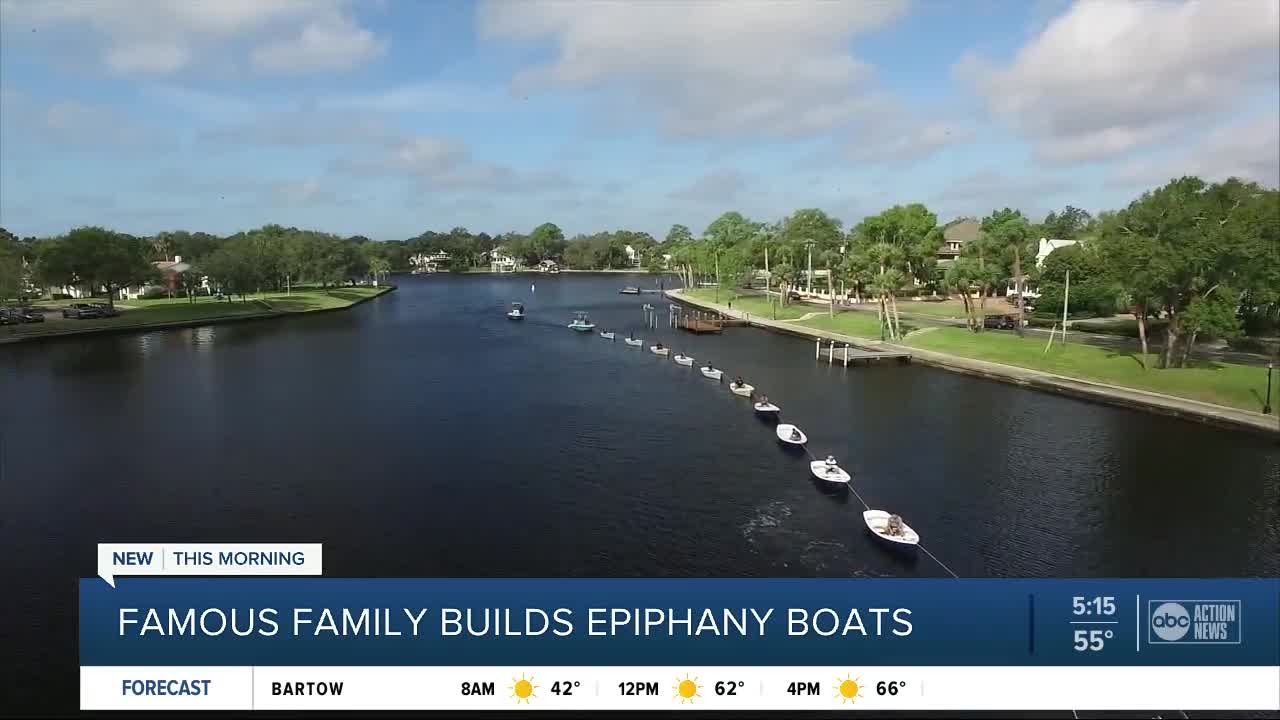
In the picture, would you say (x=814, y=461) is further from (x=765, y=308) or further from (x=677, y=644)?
(x=765, y=308)

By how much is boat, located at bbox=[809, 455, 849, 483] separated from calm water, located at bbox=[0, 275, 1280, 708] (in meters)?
1.18

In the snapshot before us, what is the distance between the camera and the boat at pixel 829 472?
46.0 m

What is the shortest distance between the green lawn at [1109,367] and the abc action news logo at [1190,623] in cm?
4238

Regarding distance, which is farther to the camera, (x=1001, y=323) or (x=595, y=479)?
(x=1001, y=323)

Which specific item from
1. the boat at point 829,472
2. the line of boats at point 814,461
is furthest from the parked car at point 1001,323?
the boat at point 829,472

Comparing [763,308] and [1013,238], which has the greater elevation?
[1013,238]

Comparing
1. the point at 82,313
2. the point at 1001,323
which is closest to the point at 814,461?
the point at 1001,323

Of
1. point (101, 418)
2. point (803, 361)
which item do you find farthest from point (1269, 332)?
point (101, 418)

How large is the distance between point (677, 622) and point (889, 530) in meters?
13.0

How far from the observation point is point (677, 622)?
30031 mm

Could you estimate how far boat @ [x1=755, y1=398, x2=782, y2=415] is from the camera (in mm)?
66000

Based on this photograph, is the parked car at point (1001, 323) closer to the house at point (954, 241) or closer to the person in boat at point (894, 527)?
the house at point (954, 241)

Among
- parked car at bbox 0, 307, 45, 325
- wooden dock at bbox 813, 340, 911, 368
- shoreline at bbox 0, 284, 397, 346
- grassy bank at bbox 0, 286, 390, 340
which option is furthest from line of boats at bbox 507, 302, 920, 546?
parked car at bbox 0, 307, 45, 325

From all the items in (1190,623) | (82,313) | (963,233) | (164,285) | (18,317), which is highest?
(963,233)
